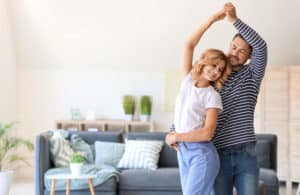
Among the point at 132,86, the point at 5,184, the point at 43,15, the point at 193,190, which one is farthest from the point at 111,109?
the point at 193,190

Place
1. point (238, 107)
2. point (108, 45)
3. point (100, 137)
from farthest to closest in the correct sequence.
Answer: point (108, 45), point (100, 137), point (238, 107)

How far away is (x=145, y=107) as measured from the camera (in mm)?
6512

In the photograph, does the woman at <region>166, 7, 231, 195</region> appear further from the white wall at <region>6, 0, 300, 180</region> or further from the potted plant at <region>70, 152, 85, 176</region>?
the white wall at <region>6, 0, 300, 180</region>

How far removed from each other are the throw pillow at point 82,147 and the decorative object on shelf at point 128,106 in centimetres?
176

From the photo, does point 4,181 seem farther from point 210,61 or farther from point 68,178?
point 210,61

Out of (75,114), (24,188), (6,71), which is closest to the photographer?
(24,188)

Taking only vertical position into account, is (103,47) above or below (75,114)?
above

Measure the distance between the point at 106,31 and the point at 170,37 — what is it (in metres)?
0.88

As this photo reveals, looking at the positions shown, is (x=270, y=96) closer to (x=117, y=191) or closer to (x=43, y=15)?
(x=117, y=191)

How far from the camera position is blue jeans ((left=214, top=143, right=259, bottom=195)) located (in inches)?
73.9

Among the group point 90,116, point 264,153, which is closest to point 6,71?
point 90,116

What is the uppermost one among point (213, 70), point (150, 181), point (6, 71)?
point (6, 71)

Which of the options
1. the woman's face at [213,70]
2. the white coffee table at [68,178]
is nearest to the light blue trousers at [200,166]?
the woman's face at [213,70]

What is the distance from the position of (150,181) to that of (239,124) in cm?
242
